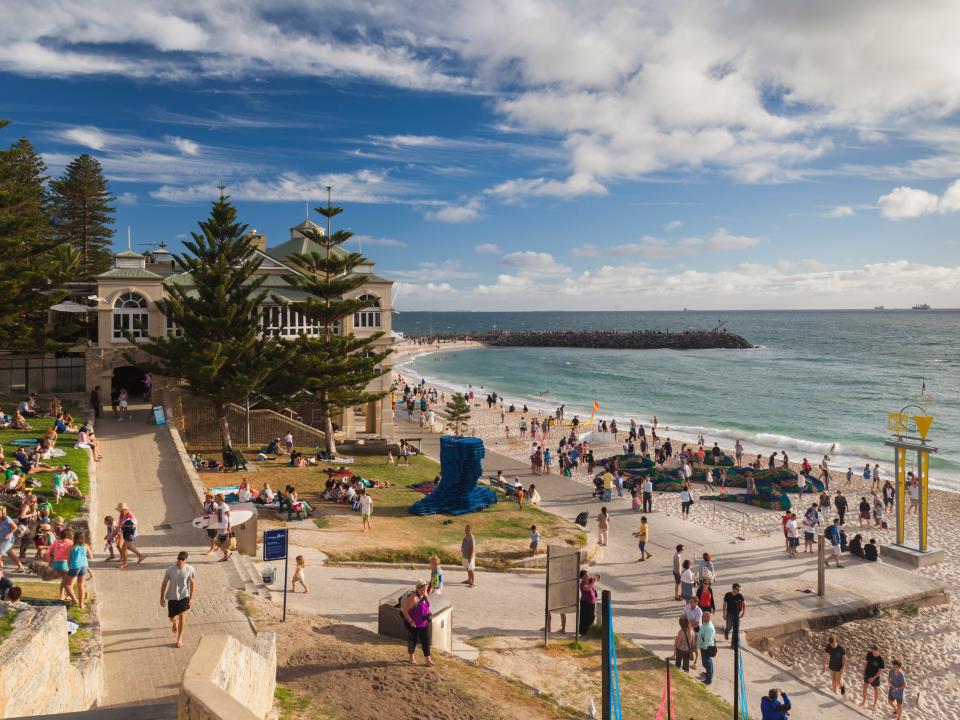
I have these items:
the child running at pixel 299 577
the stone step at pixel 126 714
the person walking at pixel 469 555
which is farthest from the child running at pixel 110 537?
the stone step at pixel 126 714

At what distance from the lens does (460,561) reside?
44.0ft

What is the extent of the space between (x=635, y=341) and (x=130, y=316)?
338 feet

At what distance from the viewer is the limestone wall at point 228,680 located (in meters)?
4.17

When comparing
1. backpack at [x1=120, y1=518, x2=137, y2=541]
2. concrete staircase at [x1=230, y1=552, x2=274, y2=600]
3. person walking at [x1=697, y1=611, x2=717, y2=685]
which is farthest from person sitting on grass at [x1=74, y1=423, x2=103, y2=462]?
person walking at [x1=697, y1=611, x2=717, y2=685]

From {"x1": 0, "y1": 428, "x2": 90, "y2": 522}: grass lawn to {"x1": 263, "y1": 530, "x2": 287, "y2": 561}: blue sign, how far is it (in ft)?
13.8

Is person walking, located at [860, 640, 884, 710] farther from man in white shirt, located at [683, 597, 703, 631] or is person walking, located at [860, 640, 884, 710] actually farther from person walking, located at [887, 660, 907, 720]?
man in white shirt, located at [683, 597, 703, 631]

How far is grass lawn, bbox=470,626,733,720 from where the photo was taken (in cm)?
839

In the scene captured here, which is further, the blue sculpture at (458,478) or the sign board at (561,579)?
the blue sculpture at (458,478)

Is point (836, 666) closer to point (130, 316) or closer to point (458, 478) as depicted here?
point (458, 478)

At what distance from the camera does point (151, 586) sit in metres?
9.37

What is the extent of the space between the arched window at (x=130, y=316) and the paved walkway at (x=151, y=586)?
672cm

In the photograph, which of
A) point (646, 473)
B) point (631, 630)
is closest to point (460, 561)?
point (631, 630)

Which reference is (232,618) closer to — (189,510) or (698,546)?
(189,510)

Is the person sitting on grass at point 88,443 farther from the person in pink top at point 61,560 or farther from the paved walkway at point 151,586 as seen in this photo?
the person in pink top at point 61,560
